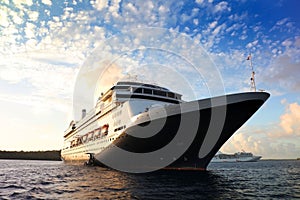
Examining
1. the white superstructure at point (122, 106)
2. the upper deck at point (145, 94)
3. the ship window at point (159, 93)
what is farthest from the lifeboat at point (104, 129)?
the ship window at point (159, 93)

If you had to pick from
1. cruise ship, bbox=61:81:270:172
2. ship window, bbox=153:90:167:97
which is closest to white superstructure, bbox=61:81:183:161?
ship window, bbox=153:90:167:97

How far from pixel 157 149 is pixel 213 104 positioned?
690 cm

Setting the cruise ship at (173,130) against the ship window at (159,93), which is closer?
the cruise ship at (173,130)

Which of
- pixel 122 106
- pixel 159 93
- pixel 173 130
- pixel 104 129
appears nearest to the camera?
pixel 173 130

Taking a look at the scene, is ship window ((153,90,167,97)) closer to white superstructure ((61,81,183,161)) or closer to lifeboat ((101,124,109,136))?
white superstructure ((61,81,183,161))

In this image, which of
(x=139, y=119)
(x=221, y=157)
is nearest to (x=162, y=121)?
(x=139, y=119)

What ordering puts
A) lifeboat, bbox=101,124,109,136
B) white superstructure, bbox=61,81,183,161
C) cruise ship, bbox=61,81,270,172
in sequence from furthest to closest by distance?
lifeboat, bbox=101,124,109,136, white superstructure, bbox=61,81,183,161, cruise ship, bbox=61,81,270,172

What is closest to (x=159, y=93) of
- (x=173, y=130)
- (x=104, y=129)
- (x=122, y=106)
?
(x=122, y=106)

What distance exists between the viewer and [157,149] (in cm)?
2389

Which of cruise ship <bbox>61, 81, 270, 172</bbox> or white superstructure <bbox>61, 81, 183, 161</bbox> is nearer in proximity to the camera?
cruise ship <bbox>61, 81, 270, 172</bbox>

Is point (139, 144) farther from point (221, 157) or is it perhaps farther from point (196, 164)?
point (221, 157)

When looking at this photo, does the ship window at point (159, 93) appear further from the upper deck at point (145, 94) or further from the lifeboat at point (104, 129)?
the lifeboat at point (104, 129)

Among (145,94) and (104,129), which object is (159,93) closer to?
(145,94)

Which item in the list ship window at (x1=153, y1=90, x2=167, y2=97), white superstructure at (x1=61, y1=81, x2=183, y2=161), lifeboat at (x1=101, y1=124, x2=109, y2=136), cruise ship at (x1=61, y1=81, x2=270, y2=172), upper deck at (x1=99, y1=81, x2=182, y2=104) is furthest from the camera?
lifeboat at (x1=101, y1=124, x2=109, y2=136)
